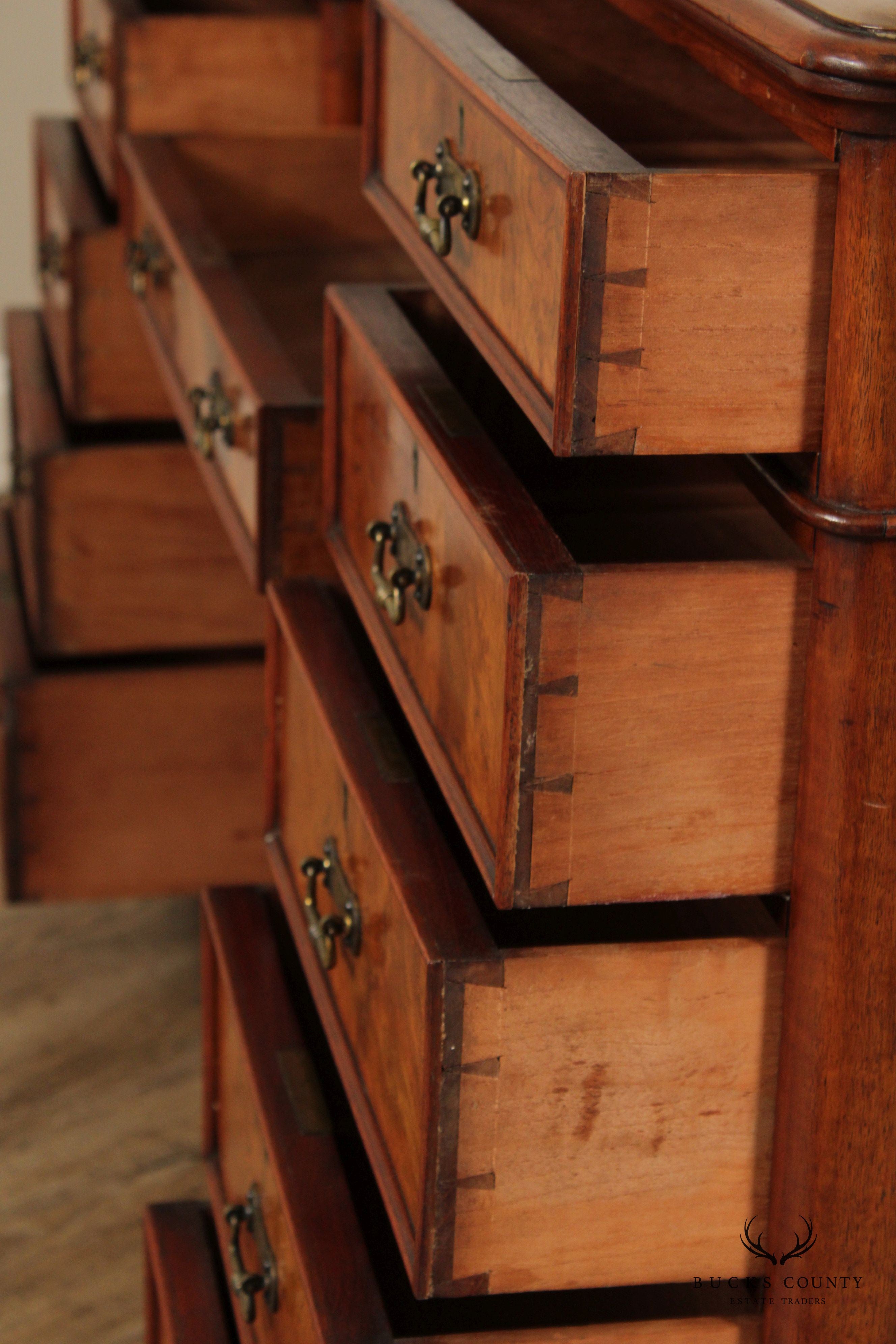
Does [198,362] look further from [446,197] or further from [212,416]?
[446,197]

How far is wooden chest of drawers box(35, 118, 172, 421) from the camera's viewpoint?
1.59 m

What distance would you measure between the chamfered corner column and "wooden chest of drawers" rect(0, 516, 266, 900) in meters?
0.94

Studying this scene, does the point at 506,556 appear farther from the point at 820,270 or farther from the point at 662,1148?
the point at 662,1148

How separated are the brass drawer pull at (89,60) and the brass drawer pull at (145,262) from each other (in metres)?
0.22

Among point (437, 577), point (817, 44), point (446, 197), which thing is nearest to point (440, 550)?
point (437, 577)

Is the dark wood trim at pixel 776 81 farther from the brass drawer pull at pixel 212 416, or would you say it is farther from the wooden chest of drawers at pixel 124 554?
the wooden chest of drawers at pixel 124 554

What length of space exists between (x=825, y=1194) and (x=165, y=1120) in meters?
0.95

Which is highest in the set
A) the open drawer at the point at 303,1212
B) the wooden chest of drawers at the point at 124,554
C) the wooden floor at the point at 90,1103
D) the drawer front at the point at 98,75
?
the drawer front at the point at 98,75

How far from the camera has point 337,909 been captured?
0.94 meters

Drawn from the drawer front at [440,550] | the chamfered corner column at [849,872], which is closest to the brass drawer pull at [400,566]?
the drawer front at [440,550]

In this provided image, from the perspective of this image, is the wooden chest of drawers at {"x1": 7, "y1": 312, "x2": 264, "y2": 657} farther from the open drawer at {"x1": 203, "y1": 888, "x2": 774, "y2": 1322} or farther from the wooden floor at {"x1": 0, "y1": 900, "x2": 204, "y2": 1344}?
the open drawer at {"x1": 203, "y1": 888, "x2": 774, "y2": 1322}

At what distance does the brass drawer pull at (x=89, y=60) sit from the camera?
164 centimetres

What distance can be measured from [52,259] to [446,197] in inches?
40.1

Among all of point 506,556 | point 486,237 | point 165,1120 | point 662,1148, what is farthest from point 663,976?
point 165,1120
